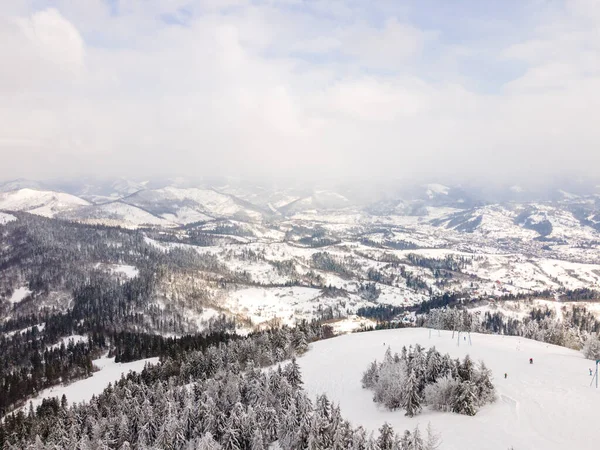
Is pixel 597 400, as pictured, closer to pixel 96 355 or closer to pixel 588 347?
pixel 588 347

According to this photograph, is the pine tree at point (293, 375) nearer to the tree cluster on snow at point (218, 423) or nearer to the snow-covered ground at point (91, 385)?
the tree cluster on snow at point (218, 423)

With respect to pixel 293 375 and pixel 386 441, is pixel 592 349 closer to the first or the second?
pixel 386 441

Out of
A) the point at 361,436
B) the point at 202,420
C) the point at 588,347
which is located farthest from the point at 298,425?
the point at 588,347

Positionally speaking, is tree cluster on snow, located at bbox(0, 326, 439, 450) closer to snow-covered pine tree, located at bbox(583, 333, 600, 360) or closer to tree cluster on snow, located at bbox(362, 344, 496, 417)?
tree cluster on snow, located at bbox(362, 344, 496, 417)

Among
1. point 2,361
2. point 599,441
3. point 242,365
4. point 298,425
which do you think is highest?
point 599,441

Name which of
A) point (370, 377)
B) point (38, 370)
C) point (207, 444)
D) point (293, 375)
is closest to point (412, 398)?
point (370, 377)

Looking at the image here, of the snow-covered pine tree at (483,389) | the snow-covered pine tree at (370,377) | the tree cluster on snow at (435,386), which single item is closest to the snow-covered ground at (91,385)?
the snow-covered pine tree at (370,377)
